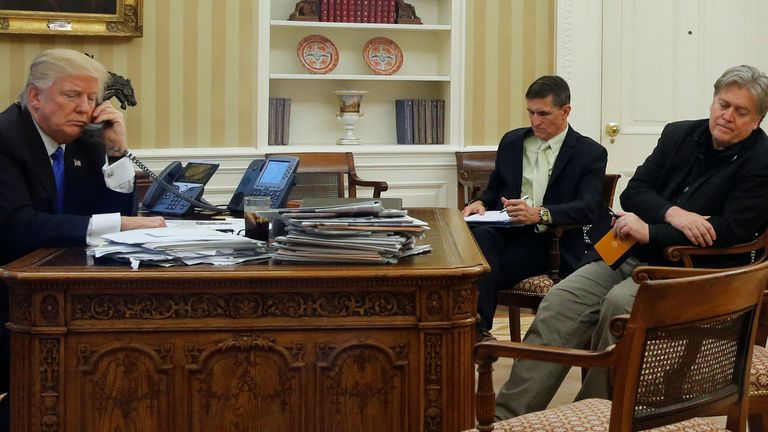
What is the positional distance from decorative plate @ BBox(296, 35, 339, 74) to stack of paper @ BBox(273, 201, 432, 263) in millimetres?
3510

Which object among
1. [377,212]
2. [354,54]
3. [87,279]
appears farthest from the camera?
[354,54]

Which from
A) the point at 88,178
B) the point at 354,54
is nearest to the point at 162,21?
the point at 354,54

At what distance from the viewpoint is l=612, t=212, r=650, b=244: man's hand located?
318 centimetres

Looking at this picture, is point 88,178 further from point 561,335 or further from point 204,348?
point 561,335

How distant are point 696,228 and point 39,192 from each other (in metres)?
1.93

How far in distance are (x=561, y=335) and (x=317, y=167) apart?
76.8 inches

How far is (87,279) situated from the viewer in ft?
6.55

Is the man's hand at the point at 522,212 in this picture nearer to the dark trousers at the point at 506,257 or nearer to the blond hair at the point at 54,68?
the dark trousers at the point at 506,257

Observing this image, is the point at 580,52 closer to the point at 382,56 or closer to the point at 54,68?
the point at 382,56

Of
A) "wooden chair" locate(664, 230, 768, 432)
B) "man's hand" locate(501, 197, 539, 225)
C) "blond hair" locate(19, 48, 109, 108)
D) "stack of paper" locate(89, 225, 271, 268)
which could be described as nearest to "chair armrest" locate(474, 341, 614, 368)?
"stack of paper" locate(89, 225, 271, 268)

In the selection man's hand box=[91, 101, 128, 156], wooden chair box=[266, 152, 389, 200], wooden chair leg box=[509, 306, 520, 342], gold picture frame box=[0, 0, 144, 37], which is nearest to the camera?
man's hand box=[91, 101, 128, 156]

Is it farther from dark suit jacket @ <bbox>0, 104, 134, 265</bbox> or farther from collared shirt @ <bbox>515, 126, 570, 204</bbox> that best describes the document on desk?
dark suit jacket @ <bbox>0, 104, 134, 265</bbox>

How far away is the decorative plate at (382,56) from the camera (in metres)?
5.70

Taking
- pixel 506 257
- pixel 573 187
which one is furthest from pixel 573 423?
pixel 573 187
